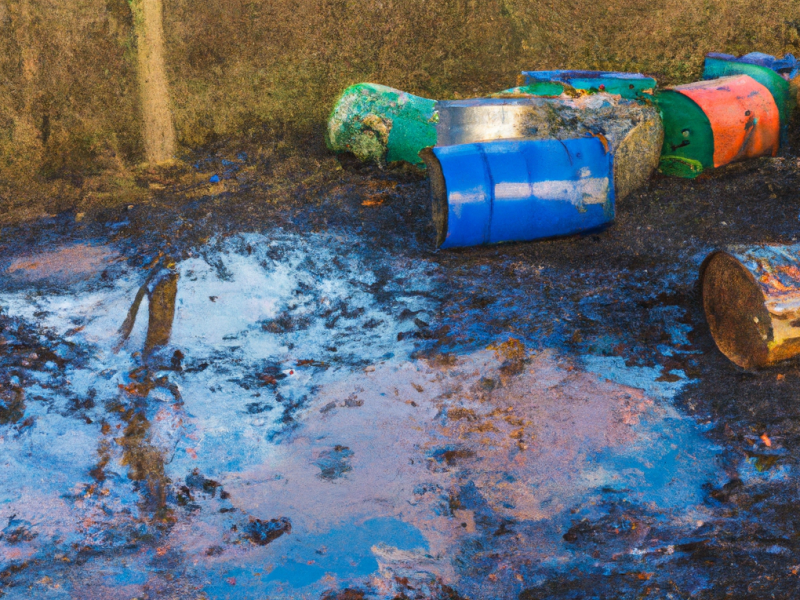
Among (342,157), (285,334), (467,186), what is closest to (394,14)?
(342,157)

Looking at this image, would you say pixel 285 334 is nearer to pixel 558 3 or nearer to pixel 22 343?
pixel 22 343

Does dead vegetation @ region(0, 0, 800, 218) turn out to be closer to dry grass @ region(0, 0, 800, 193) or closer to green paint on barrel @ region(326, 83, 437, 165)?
dry grass @ region(0, 0, 800, 193)

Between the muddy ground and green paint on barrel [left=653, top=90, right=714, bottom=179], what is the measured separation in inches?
14.4

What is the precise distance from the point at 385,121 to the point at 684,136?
1.38 meters

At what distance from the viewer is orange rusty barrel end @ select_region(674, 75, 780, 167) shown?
7.42ft

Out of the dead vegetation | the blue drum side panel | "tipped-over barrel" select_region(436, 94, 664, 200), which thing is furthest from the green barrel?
the blue drum side panel

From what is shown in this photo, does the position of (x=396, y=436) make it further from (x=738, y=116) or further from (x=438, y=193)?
(x=738, y=116)

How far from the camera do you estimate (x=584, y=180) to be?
2164 millimetres

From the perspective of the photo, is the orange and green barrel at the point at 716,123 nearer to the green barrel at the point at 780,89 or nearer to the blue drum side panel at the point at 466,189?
the green barrel at the point at 780,89

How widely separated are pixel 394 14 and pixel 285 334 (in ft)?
5.95

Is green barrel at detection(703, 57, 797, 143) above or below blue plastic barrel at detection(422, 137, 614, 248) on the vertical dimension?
above

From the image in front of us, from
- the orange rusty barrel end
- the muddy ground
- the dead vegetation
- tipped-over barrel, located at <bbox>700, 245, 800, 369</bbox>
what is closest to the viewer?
tipped-over barrel, located at <bbox>700, 245, 800, 369</bbox>

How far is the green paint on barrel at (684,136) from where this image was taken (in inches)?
90.0

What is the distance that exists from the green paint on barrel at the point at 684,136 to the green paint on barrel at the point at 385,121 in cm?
107
